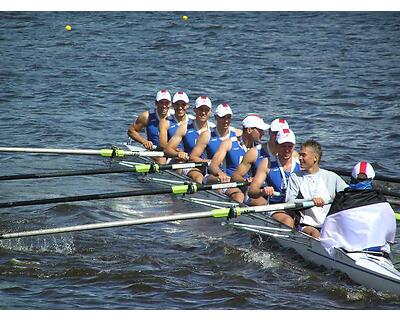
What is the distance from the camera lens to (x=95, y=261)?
31.6ft

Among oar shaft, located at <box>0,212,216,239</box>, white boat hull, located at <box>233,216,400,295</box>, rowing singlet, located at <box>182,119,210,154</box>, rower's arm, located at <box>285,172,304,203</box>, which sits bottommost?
white boat hull, located at <box>233,216,400,295</box>

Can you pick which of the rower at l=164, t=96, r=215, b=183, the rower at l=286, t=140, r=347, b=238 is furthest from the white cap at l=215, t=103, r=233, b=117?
the rower at l=286, t=140, r=347, b=238

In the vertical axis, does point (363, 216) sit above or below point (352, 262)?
above

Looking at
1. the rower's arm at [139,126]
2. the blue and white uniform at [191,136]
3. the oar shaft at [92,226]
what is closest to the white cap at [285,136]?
the oar shaft at [92,226]

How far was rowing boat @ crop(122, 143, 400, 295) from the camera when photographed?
26.9 ft

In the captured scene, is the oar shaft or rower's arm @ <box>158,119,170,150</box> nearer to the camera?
the oar shaft

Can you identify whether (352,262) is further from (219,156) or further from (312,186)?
(219,156)

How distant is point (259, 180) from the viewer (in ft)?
32.0

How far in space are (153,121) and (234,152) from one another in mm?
2531

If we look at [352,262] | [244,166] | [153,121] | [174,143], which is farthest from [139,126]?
[352,262]

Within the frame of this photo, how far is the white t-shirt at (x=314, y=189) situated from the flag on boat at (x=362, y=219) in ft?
2.42

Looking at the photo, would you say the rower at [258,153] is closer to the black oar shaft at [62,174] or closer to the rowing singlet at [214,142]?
the rowing singlet at [214,142]

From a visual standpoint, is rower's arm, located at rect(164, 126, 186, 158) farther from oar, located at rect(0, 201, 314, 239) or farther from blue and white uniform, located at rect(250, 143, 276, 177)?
oar, located at rect(0, 201, 314, 239)

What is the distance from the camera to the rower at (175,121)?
1280 cm
